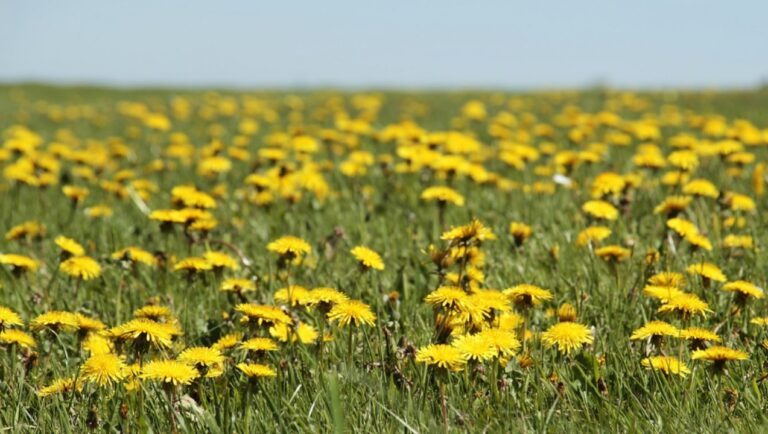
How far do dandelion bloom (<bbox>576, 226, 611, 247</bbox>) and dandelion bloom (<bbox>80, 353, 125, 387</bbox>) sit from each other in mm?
1670

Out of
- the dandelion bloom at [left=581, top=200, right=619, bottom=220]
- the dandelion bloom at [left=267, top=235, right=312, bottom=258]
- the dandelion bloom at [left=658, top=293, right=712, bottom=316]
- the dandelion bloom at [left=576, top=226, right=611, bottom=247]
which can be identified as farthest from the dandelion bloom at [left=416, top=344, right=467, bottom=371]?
the dandelion bloom at [left=581, top=200, right=619, bottom=220]

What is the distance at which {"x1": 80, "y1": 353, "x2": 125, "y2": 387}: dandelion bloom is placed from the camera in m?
1.86

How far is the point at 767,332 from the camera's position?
7.51 ft

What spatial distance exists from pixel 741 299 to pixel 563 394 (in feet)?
2.39

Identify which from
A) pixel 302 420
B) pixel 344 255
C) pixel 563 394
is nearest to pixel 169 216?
pixel 344 255

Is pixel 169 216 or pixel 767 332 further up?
pixel 169 216

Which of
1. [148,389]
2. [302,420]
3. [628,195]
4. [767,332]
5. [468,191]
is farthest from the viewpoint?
[468,191]

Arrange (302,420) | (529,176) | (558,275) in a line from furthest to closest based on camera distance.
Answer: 1. (529,176)
2. (558,275)
3. (302,420)

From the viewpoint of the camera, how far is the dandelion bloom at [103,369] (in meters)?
1.86

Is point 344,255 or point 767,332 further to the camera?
point 344,255

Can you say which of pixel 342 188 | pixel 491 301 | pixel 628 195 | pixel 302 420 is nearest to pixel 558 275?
pixel 491 301

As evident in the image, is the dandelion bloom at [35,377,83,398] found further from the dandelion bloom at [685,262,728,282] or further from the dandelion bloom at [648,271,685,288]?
the dandelion bloom at [685,262,728,282]

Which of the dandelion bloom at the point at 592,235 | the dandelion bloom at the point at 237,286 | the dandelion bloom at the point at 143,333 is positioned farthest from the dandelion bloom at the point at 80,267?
the dandelion bloom at the point at 592,235

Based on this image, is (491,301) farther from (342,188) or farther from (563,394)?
(342,188)
